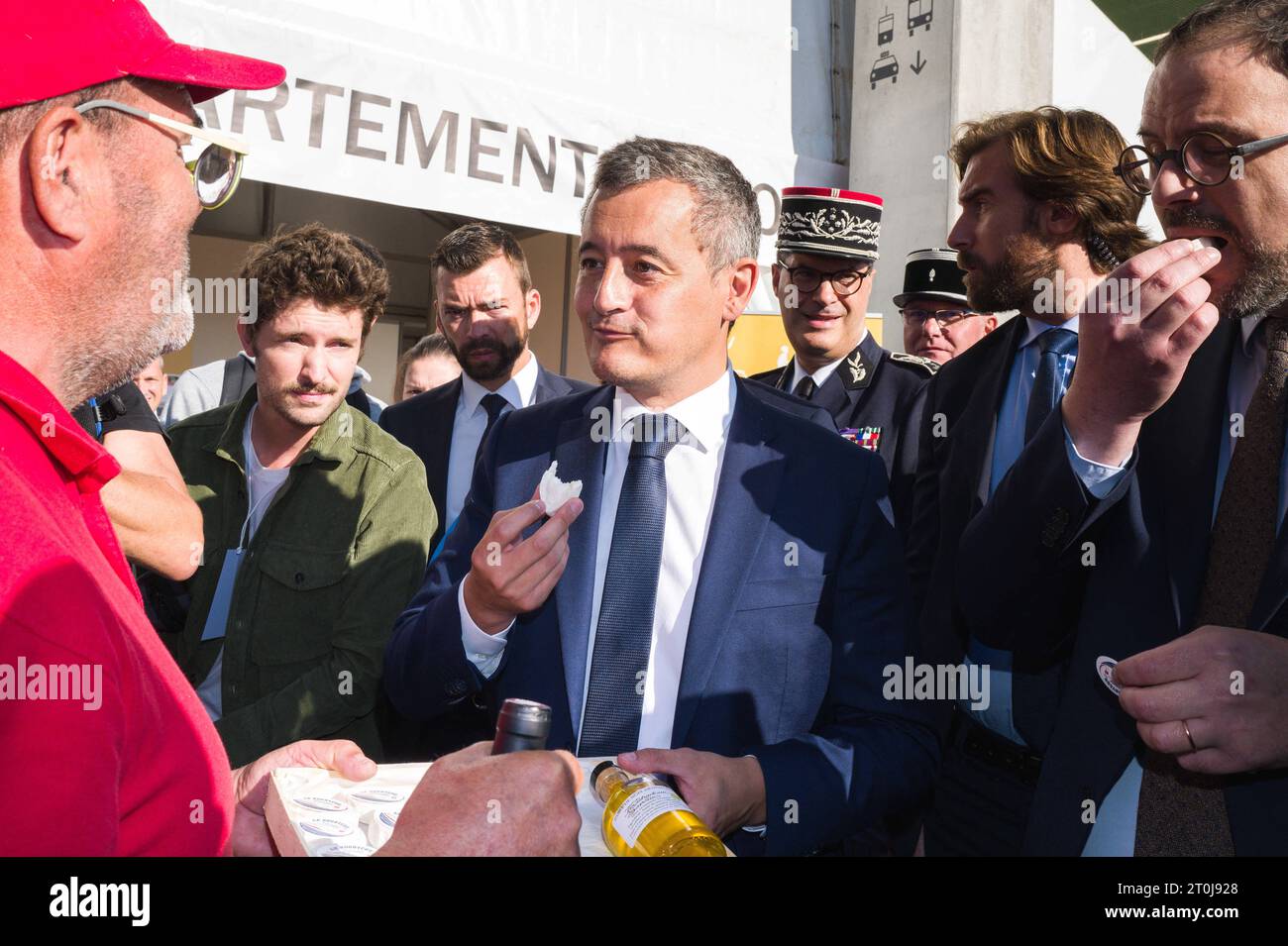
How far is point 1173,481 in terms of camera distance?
5.60 feet

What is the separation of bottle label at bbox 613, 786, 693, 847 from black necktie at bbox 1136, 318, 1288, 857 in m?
0.88

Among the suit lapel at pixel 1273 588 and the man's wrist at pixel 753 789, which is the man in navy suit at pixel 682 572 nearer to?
the man's wrist at pixel 753 789

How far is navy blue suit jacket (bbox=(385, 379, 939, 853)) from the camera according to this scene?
195 cm

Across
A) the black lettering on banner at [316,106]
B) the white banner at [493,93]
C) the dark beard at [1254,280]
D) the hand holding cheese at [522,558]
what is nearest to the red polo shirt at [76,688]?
the hand holding cheese at [522,558]

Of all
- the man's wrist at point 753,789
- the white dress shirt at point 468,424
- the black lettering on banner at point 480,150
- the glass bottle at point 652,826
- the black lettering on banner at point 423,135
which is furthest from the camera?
the black lettering on banner at point 480,150

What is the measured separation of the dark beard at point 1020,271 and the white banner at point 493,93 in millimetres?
3765

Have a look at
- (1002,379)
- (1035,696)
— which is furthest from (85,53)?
(1002,379)

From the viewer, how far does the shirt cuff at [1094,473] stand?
1668mm

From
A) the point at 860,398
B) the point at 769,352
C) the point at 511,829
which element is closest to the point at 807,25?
the point at 769,352

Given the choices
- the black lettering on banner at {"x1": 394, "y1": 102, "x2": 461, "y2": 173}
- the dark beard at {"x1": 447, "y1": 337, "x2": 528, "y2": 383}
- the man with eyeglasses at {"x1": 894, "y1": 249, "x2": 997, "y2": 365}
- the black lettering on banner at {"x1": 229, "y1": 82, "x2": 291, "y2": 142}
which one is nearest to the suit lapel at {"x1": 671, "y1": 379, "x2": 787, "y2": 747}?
the dark beard at {"x1": 447, "y1": 337, "x2": 528, "y2": 383}

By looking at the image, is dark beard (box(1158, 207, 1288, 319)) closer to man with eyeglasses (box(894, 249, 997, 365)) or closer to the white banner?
man with eyeglasses (box(894, 249, 997, 365))

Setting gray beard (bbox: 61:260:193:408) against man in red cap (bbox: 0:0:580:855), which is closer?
man in red cap (bbox: 0:0:580:855)

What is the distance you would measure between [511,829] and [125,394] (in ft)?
6.27

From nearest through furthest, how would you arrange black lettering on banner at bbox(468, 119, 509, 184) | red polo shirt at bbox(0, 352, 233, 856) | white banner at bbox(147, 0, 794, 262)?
red polo shirt at bbox(0, 352, 233, 856), white banner at bbox(147, 0, 794, 262), black lettering on banner at bbox(468, 119, 509, 184)
